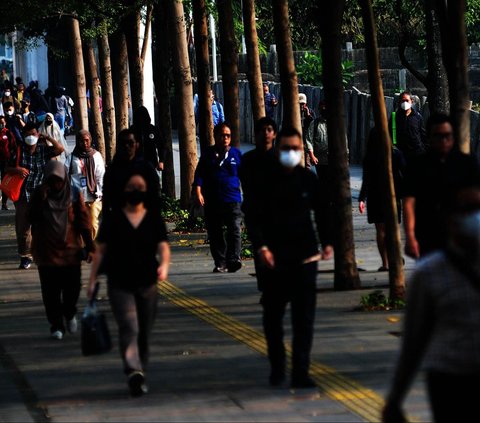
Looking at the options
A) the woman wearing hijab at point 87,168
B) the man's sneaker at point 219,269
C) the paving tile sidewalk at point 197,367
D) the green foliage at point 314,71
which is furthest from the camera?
Answer: the green foliage at point 314,71

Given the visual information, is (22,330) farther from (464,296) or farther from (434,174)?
(464,296)

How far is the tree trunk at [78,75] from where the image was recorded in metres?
34.8

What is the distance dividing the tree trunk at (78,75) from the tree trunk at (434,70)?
10.0 meters

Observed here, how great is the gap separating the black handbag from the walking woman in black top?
11 cm

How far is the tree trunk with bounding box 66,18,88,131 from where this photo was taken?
34750 mm

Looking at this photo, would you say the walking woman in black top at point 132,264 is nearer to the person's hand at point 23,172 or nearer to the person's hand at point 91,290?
the person's hand at point 91,290

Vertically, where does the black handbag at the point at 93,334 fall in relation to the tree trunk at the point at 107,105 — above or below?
below

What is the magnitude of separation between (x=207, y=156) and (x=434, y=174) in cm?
697

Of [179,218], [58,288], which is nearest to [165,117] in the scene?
[179,218]

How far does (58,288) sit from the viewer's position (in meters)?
13.6

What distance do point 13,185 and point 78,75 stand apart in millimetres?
15255

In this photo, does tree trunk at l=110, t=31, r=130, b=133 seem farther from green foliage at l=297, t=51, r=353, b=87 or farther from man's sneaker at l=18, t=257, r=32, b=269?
green foliage at l=297, t=51, r=353, b=87

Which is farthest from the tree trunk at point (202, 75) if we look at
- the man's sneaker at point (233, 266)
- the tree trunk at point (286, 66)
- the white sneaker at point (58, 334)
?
the white sneaker at point (58, 334)

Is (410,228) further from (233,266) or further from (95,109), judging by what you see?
(95,109)
